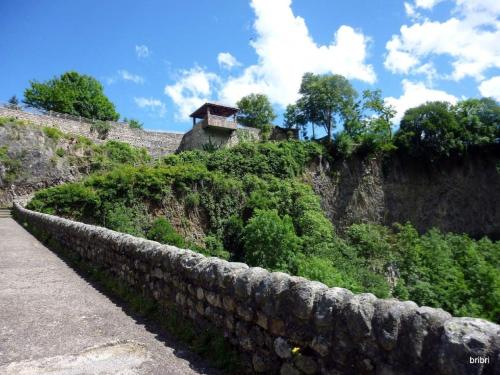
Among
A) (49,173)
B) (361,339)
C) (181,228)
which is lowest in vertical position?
(181,228)

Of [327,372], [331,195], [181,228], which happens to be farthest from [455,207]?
[327,372]

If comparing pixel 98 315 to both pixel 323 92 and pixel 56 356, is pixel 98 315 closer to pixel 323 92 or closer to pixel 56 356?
pixel 56 356

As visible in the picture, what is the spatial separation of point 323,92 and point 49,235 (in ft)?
101

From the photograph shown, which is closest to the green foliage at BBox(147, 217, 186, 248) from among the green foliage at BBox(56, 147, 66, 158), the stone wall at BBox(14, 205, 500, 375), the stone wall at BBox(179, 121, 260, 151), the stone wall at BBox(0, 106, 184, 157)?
the green foliage at BBox(56, 147, 66, 158)

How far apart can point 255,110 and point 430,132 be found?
979 inches

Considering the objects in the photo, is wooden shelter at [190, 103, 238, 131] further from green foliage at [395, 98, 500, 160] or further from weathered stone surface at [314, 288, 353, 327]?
weathered stone surface at [314, 288, 353, 327]

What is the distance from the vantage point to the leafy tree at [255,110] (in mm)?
50116

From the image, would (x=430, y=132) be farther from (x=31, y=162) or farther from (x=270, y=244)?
(x=31, y=162)

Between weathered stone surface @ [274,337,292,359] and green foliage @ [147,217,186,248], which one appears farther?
green foliage @ [147,217,186,248]

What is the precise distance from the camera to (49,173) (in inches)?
1037

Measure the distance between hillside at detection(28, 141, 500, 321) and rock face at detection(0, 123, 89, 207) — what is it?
501 centimetres

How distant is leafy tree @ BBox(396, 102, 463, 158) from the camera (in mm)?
32281

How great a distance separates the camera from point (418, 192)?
1362 inches

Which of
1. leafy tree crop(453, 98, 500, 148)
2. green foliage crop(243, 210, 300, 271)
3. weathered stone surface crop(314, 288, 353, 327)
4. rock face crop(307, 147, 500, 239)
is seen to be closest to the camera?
weathered stone surface crop(314, 288, 353, 327)
